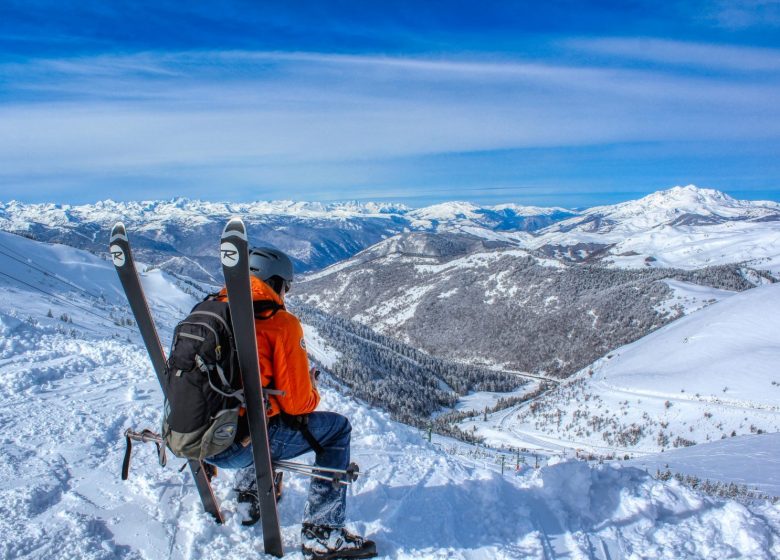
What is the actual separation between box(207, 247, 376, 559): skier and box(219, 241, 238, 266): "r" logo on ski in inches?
25.6

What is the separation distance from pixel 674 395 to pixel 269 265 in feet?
202

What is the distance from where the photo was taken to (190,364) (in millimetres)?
4246

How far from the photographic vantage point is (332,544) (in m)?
5.26

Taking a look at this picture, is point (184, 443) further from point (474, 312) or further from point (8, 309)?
point (474, 312)

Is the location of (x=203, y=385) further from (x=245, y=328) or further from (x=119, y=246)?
(x=119, y=246)

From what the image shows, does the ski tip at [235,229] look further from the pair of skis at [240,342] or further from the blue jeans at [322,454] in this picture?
the blue jeans at [322,454]

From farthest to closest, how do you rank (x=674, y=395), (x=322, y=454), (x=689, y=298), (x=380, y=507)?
(x=689, y=298)
(x=674, y=395)
(x=380, y=507)
(x=322, y=454)

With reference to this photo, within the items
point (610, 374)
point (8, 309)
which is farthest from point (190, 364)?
point (610, 374)

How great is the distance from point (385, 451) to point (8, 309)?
51.1 ft

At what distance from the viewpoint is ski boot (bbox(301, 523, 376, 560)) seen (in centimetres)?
519

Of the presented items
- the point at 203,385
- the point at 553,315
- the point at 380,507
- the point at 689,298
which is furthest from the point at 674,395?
the point at 553,315

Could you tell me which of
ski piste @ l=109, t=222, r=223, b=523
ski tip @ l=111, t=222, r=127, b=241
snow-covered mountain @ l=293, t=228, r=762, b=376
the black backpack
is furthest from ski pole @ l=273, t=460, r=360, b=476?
snow-covered mountain @ l=293, t=228, r=762, b=376

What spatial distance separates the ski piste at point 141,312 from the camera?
16.6 feet

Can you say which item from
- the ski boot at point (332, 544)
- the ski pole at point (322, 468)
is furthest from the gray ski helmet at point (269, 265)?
the ski boot at point (332, 544)
